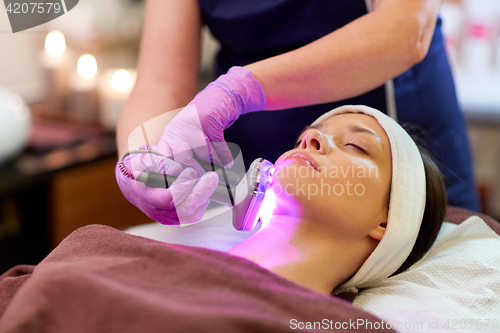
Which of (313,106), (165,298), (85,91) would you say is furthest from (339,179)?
(85,91)

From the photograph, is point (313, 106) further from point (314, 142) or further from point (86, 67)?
point (86, 67)

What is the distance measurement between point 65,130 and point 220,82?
4.16ft

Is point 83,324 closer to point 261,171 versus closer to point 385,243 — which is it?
point 261,171

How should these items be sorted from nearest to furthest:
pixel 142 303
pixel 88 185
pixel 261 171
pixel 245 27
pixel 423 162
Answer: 1. pixel 142 303
2. pixel 261 171
3. pixel 423 162
4. pixel 245 27
5. pixel 88 185

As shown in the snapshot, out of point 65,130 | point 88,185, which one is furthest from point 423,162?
point 65,130

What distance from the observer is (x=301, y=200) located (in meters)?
0.92

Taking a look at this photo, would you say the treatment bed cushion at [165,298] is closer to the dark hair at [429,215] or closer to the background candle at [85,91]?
the dark hair at [429,215]

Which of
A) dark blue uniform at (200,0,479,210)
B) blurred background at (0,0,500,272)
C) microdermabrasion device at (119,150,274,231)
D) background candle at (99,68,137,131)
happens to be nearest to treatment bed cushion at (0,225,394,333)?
microdermabrasion device at (119,150,274,231)

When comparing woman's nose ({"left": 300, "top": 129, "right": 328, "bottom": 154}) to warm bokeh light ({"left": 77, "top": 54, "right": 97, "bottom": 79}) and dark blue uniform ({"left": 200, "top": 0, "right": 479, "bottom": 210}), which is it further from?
warm bokeh light ({"left": 77, "top": 54, "right": 97, "bottom": 79})

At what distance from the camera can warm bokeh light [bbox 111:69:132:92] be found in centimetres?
204

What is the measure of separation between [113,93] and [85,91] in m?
0.19

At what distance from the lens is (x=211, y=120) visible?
0.92 metres

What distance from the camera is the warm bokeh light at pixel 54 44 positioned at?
2127 mm

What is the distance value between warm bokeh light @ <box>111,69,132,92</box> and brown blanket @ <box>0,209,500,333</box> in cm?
134
